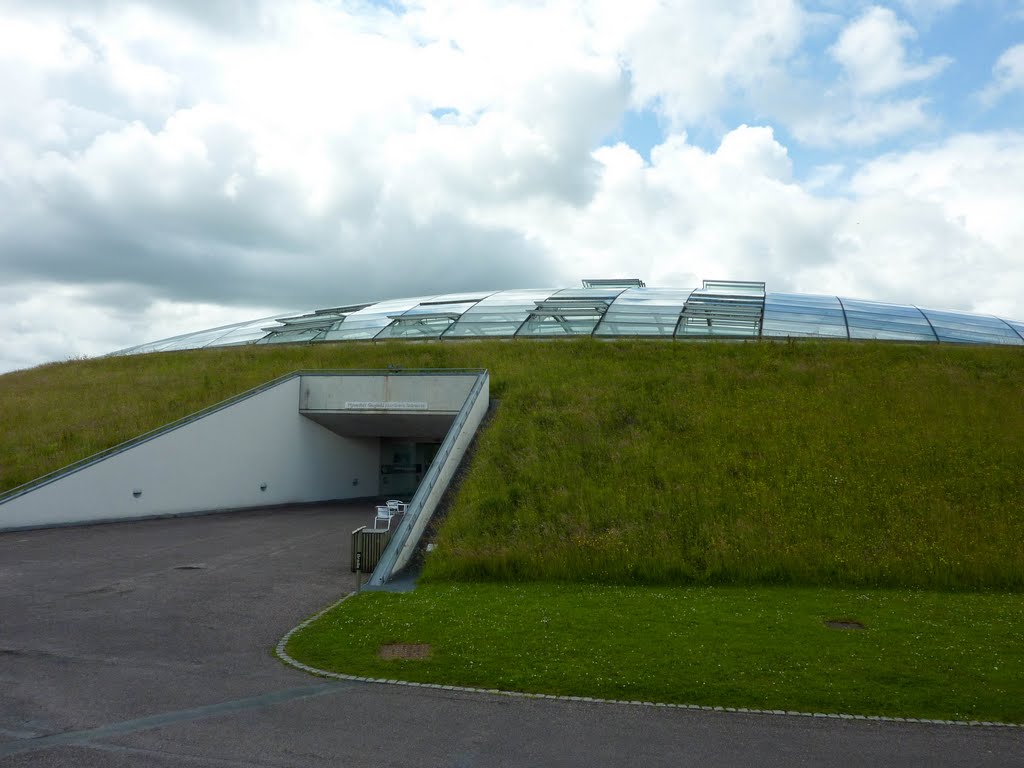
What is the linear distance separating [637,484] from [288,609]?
7024mm

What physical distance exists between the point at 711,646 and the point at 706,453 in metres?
7.89

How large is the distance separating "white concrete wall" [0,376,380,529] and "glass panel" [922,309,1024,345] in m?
21.3

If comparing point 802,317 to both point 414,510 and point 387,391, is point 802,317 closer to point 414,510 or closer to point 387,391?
point 387,391

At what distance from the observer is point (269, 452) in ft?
70.9

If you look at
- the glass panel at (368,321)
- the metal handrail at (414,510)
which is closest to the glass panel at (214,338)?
the glass panel at (368,321)

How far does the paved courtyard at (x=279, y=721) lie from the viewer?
5820mm

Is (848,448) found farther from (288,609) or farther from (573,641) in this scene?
(288,609)

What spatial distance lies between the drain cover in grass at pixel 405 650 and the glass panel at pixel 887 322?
73.3ft

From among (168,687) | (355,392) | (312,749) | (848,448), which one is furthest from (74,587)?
(848,448)

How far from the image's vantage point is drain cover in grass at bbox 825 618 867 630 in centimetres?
936

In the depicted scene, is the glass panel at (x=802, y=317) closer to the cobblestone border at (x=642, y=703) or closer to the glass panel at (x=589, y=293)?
the glass panel at (x=589, y=293)

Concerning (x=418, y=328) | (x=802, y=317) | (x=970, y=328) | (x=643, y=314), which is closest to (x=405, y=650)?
(x=643, y=314)

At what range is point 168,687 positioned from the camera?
7.26 m

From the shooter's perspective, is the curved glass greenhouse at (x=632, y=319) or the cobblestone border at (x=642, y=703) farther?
the curved glass greenhouse at (x=632, y=319)
